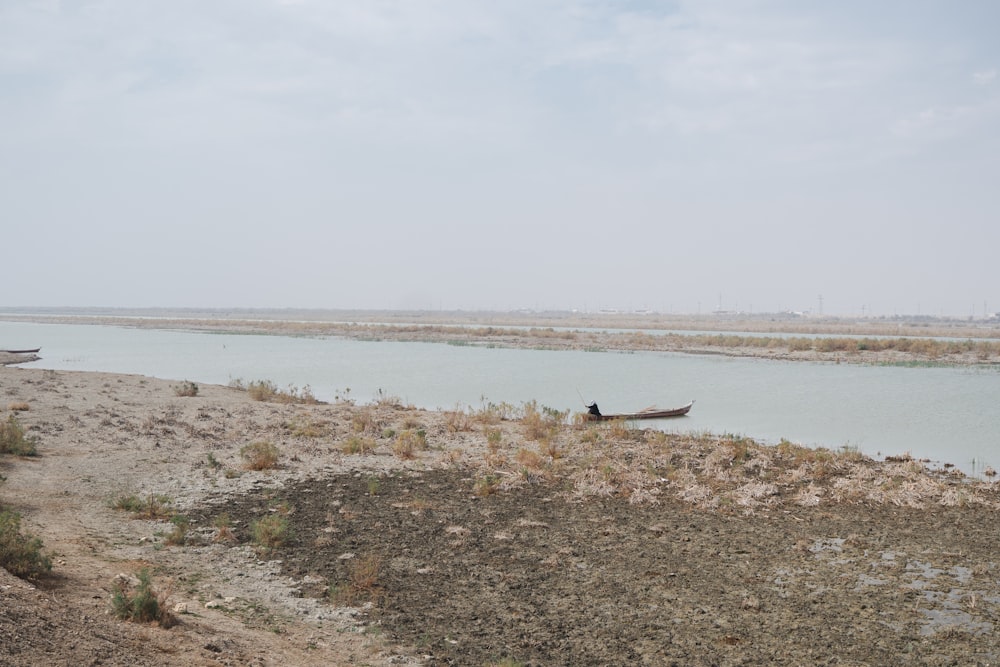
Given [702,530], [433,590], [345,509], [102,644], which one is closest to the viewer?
[102,644]

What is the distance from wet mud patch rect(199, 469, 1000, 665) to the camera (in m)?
8.31

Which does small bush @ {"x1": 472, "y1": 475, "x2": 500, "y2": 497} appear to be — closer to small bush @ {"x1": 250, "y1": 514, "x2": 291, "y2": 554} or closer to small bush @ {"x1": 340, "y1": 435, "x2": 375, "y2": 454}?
small bush @ {"x1": 340, "y1": 435, "x2": 375, "y2": 454}

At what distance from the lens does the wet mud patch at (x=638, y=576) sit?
27.3 ft

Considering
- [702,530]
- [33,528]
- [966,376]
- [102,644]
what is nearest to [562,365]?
[966,376]

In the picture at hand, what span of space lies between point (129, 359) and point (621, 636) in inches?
2144

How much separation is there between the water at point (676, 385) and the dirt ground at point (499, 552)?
266 inches

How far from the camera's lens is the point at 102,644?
652cm

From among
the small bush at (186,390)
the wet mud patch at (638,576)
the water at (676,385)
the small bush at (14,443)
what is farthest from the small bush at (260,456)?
the water at (676,385)

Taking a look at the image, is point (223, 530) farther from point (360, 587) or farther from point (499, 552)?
point (499, 552)

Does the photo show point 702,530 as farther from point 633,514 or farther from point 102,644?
point 102,644

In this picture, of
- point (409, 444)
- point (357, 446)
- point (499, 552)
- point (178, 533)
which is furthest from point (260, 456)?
point (499, 552)

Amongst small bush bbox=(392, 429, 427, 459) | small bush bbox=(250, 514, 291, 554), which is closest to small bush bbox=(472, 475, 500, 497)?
small bush bbox=(392, 429, 427, 459)

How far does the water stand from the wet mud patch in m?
9.56

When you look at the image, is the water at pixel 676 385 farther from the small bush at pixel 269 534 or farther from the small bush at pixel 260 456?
the small bush at pixel 269 534
